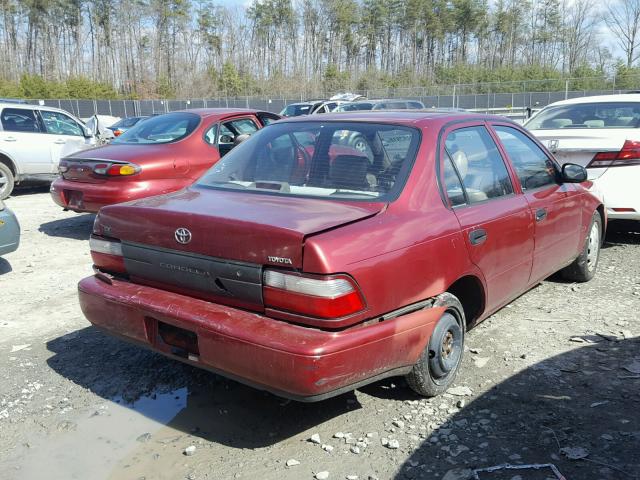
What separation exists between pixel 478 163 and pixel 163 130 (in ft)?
16.3

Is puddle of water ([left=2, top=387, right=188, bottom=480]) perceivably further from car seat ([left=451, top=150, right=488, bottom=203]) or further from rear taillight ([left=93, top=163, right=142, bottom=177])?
rear taillight ([left=93, top=163, right=142, bottom=177])

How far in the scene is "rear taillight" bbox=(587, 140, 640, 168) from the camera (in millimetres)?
6234

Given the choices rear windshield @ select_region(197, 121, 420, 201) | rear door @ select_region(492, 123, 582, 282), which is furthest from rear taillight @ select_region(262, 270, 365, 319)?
rear door @ select_region(492, 123, 582, 282)

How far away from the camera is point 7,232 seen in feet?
19.0

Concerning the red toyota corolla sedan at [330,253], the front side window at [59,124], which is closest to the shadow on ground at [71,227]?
the front side window at [59,124]

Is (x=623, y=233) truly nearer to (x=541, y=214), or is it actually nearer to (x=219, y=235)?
(x=541, y=214)

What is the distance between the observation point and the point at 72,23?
6581 cm

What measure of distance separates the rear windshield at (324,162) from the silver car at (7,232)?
2.85 metres

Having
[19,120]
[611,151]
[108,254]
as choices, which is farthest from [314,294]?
[19,120]

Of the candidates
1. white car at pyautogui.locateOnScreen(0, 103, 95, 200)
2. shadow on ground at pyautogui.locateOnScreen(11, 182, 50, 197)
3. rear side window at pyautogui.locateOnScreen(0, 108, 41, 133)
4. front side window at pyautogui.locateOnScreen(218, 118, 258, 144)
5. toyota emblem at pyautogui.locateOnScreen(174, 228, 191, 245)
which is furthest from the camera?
shadow on ground at pyautogui.locateOnScreen(11, 182, 50, 197)

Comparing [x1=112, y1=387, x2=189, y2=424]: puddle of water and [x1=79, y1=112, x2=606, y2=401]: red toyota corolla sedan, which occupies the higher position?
[x1=79, y1=112, x2=606, y2=401]: red toyota corolla sedan

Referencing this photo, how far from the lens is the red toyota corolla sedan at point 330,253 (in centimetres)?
276

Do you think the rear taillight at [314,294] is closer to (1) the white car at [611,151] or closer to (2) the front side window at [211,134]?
(1) the white car at [611,151]

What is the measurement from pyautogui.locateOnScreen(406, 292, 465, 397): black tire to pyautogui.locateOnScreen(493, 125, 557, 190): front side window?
1327mm
